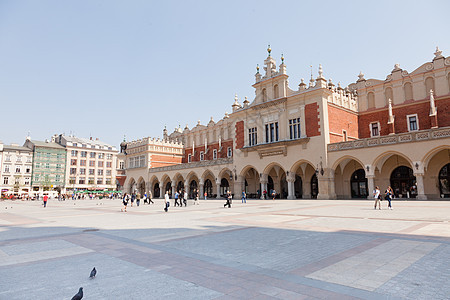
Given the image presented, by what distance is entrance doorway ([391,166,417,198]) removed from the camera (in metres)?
28.1

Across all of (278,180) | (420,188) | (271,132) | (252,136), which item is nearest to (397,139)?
(420,188)

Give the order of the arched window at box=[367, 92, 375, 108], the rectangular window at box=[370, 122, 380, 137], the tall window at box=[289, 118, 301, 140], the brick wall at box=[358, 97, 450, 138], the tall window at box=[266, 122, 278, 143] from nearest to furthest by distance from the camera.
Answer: the brick wall at box=[358, 97, 450, 138], the tall window at box=[289, 118, 301, 140], the rectangular window at box=[370, 122, 380, 137], the arched window at box=[367, 92, 375, 108], the tall window at box=[266, 122, 278, 143]

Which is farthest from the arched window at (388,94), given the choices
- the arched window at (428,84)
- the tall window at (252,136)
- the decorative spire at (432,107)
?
the tall window at (252,136)

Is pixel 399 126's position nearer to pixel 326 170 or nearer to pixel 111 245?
pixel 326 170

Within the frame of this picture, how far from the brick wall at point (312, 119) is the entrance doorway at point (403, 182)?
28.4 feet

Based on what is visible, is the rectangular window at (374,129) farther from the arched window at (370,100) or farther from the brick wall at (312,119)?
the brick wall at (312,119)

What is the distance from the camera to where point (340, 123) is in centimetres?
3269

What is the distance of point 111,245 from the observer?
8164 millimetres

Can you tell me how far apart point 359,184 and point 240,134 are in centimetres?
1589

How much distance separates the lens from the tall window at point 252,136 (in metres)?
37.4

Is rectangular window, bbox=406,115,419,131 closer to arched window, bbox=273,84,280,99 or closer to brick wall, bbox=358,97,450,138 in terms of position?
brick wall, bbox=358,97,450,138

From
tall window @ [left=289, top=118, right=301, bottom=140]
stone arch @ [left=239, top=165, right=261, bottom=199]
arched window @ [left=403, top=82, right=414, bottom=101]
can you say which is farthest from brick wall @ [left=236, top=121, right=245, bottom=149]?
arched window @ [left=403, top=82, right=414, bottom=101]

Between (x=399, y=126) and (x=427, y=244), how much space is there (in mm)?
28849

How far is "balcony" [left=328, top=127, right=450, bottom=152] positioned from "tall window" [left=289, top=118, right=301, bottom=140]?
4312 millimetres
